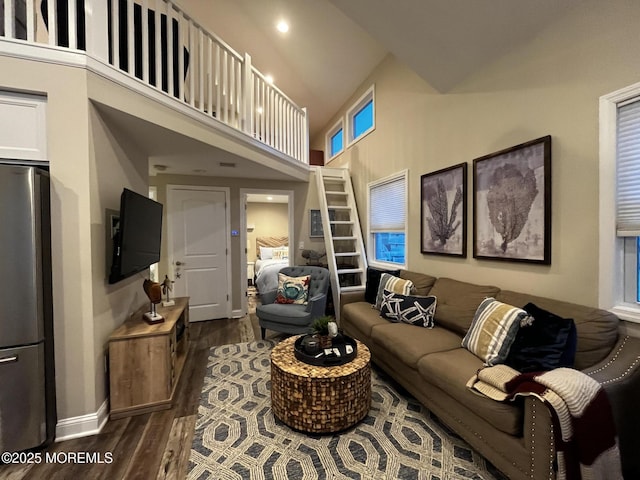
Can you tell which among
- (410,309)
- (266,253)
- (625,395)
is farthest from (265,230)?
(625,395)

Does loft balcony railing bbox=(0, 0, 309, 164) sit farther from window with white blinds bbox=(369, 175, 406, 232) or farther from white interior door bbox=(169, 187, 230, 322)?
window with white blinds bbox=(369, 175, 406, 232)

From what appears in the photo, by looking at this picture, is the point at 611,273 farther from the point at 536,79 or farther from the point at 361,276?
the point at 361,276

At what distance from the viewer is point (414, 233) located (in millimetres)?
3467

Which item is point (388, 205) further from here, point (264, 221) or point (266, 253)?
point (264, 221)

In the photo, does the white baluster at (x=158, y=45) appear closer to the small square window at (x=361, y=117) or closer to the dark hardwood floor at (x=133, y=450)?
the dark hardwood floor at (x=133, y=450)

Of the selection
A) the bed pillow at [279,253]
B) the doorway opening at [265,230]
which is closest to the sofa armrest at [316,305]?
the doorway opening at [265,230]

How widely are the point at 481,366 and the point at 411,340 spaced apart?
0.54m

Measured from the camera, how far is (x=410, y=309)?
8.79 ft

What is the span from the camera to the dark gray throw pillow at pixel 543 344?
1.54 metres

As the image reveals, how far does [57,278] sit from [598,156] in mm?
3563

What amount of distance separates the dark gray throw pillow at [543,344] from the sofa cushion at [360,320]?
3.86 ft

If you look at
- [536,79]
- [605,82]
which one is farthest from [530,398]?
[536,79]

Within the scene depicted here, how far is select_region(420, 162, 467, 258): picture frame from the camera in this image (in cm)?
271

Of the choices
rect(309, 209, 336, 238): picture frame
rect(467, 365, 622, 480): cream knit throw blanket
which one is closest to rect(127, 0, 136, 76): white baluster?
rect(309, 209, 336, 238): picture frame
